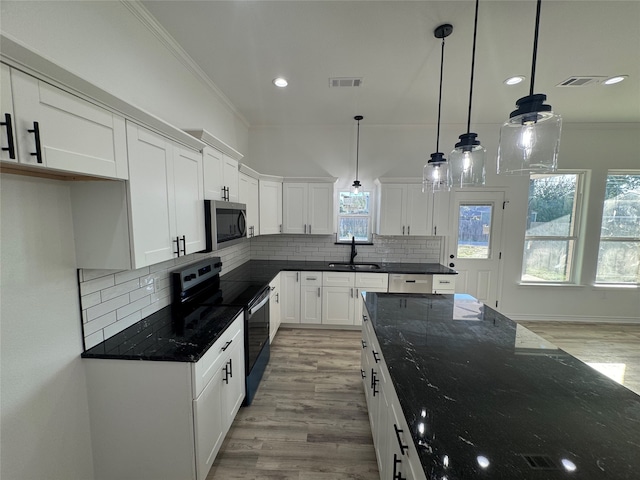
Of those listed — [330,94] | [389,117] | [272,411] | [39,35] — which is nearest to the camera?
[39,35]

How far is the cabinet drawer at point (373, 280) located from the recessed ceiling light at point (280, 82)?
2.58 meters

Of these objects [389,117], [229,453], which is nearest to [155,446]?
[229,453]

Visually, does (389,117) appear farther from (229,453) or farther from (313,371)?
(229,453)

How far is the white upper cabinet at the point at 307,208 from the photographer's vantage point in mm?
3977

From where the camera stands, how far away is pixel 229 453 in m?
1.86

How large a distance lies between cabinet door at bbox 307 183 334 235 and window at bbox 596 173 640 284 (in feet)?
14.6

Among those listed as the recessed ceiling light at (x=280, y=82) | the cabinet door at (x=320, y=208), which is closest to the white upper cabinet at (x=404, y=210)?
the cabinet door at (x=320, y=208)

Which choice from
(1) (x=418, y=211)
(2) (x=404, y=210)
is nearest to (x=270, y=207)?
(2) (x=404, y=210)

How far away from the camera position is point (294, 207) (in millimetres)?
4016

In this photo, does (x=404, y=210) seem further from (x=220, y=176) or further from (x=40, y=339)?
(x=40, y=339)

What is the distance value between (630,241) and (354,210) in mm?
4537

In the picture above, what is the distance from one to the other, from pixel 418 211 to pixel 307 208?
1725mm

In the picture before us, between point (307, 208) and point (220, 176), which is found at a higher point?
point (220, 176)

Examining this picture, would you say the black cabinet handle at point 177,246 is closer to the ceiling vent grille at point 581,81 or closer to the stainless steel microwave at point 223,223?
the stainless steel microwave at point 223,223
